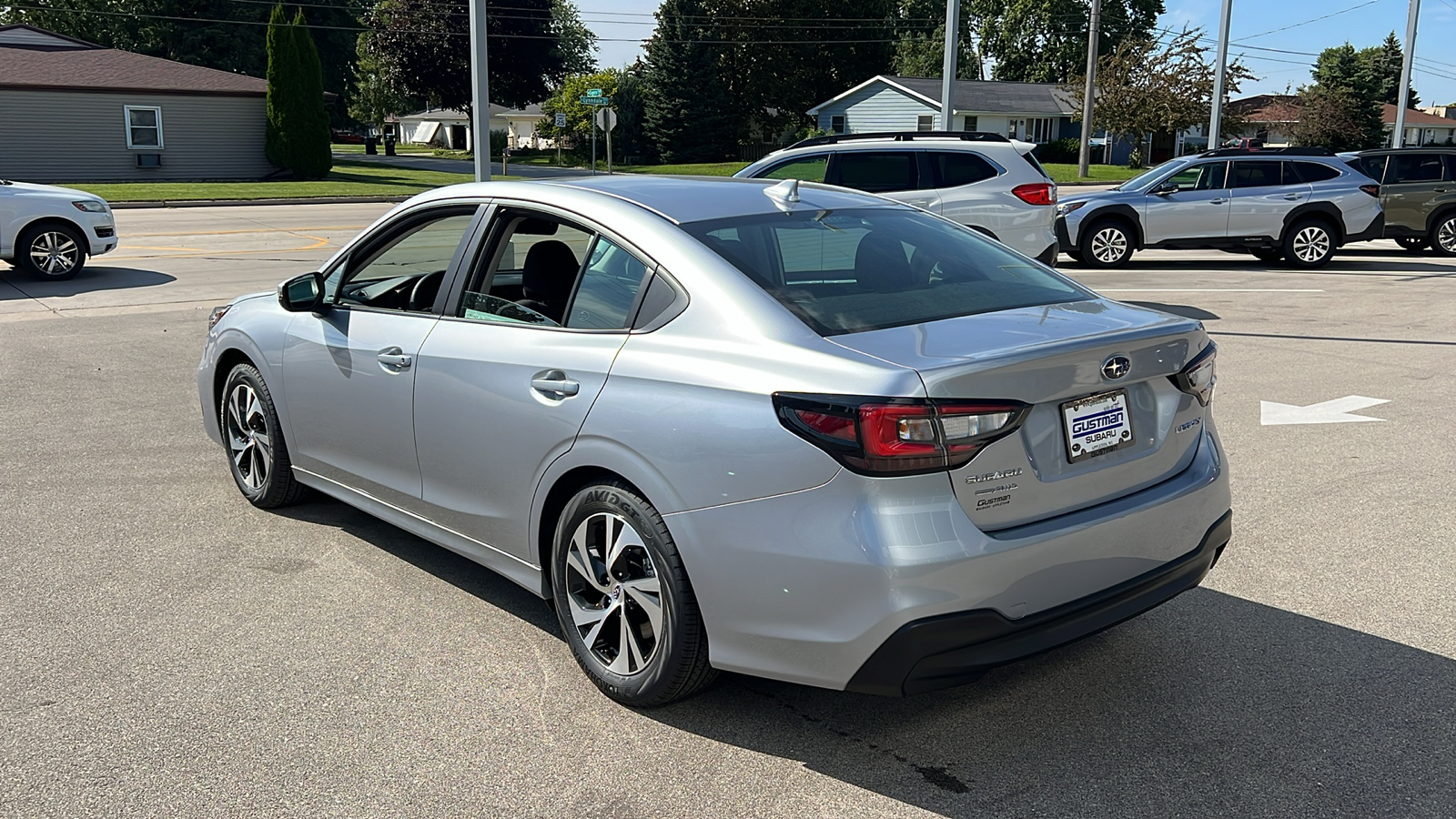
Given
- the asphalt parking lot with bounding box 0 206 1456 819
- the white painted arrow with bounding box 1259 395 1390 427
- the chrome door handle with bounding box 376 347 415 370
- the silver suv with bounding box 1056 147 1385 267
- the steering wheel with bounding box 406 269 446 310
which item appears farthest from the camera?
the silver suv with bounding box 1056 147 1385 267

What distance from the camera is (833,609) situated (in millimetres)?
3158

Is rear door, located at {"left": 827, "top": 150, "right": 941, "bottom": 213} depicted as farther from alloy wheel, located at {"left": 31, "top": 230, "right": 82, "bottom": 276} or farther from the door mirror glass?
alloy wheel, located at {"left": 31, "top": 230, "right": 82, "bottom": 276}

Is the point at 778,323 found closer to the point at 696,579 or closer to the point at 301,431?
the point at 696,579

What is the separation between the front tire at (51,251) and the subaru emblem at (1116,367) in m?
15.3

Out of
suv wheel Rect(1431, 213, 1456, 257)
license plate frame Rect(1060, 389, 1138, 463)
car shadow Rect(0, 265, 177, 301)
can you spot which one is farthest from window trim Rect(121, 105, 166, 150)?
license plate frame Rect(1060, 389, 1138, 463)

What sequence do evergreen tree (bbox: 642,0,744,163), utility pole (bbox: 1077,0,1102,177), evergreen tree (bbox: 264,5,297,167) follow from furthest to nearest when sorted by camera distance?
evergreen tree (bbox: 642,0,744,163), utility pole (bbox: 1077,0,1102,177), evergreen tree (bbox: 264,5,297,167)

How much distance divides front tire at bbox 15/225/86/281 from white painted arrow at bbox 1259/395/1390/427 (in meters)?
14.1

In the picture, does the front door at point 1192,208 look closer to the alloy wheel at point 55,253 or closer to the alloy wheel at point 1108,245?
the alloy wheel at point 1108,245

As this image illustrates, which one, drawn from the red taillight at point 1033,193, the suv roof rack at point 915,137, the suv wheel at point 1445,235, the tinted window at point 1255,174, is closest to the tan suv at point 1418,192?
the suv wheel at point 1445,235

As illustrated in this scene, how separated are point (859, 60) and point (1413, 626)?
262ft

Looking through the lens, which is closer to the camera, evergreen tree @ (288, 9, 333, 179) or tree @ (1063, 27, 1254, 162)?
evergreen tree @ (288, 9, 333, 179)

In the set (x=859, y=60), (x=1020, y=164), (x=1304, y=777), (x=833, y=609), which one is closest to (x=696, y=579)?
(x=833, y=609)

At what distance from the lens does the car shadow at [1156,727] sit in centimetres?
326

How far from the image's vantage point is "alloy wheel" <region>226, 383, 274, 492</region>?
566 centimetres
